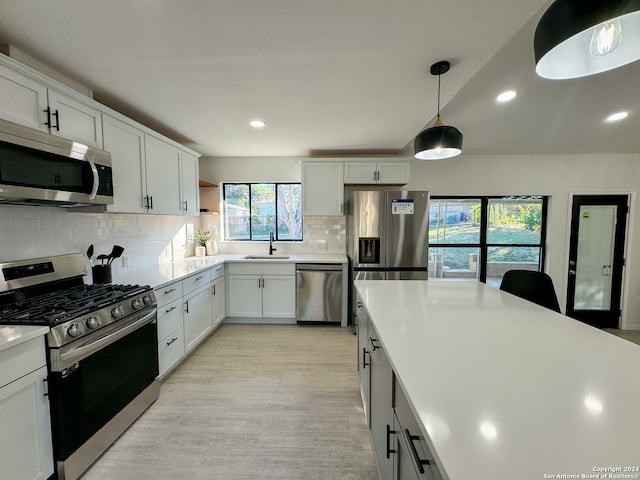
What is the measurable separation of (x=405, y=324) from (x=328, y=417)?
3.69 ft

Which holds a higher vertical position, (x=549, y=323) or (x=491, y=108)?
(x=491, y=108)

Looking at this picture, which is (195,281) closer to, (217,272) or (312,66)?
(217,272)

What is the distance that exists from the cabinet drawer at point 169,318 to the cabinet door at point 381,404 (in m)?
1.74

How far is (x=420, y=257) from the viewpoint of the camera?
125 inches

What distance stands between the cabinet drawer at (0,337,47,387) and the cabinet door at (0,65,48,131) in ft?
3.82

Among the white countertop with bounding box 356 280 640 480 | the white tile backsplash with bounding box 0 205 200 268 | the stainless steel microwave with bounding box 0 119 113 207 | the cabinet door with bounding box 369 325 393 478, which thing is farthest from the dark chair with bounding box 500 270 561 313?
the white tile backsplash with bounding box 0 205 200 268

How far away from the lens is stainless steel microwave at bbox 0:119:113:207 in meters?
1.31

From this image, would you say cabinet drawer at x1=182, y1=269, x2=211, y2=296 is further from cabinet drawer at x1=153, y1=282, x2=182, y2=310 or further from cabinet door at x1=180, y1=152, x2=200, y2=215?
cabinet door at x1=180, y1=152, x2=200, y2=215

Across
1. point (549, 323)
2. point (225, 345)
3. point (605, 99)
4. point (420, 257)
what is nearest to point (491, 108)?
point (605, 99)

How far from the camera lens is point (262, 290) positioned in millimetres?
3482

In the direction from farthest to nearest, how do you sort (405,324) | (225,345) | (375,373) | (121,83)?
(225,345) → (121,83) → (375,373) → (405,324)

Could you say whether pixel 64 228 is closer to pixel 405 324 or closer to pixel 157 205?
pixel 157 205

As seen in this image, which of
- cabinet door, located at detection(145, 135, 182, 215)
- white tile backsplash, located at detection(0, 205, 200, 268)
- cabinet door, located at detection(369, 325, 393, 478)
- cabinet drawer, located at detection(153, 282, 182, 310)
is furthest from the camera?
cabinet door, located at detection(145, 135, 182, 215)

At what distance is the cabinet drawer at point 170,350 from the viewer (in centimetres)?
215
